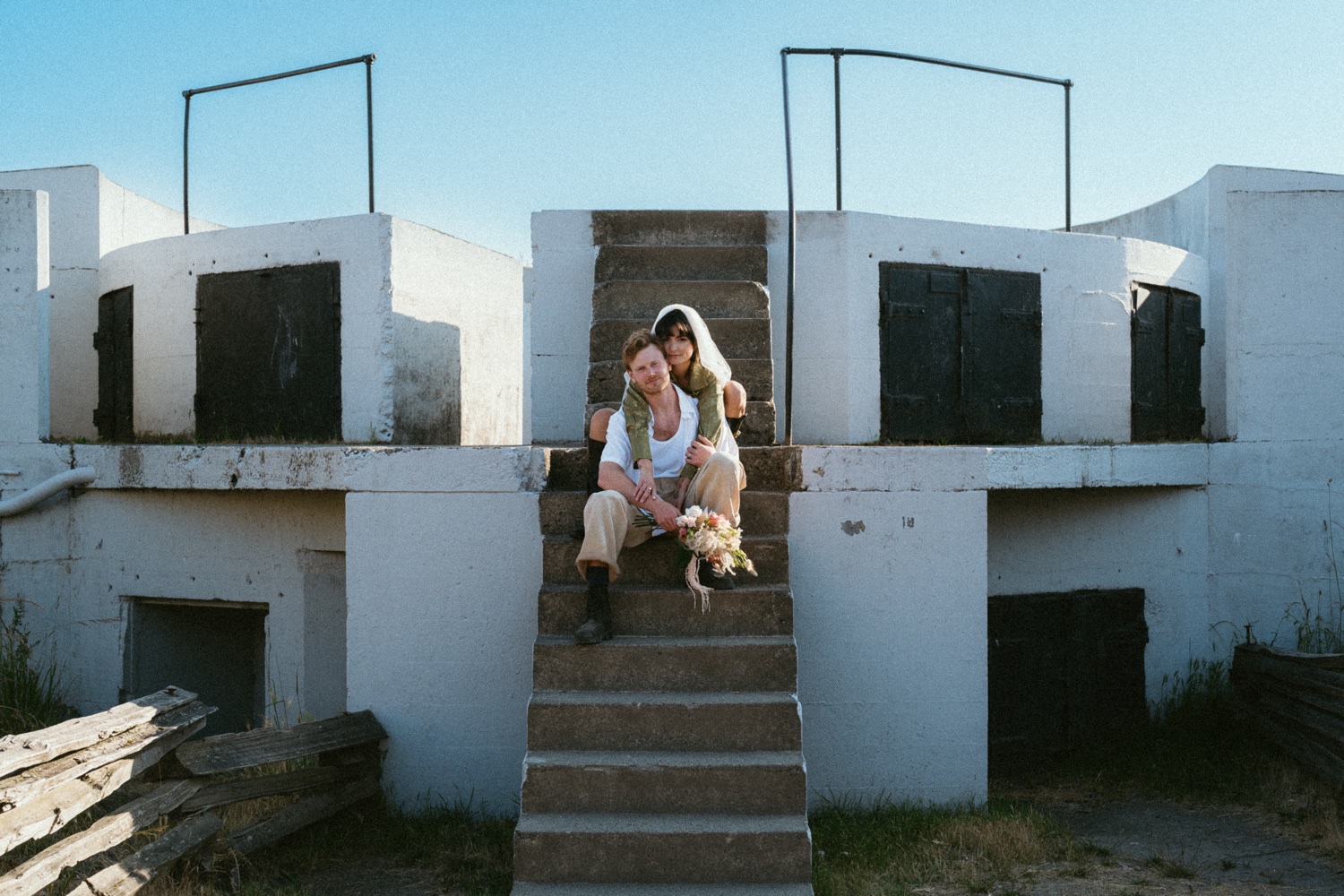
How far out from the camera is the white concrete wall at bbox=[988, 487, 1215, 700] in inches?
293

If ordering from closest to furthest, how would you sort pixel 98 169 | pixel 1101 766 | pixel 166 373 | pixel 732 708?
pixel 732 708 < pixel 1101 766 < pixel 166 373 < pixel 98 169

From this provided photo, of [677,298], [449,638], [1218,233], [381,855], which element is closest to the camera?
[381,855]

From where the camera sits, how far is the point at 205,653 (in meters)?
8.25

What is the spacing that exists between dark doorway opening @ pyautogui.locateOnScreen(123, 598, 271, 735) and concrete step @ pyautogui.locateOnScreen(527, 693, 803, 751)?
382cm

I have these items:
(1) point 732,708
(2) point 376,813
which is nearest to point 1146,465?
(1) point 732,708

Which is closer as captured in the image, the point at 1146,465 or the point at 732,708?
the point at 732,708

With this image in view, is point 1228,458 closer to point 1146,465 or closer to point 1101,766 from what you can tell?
point 1146,465

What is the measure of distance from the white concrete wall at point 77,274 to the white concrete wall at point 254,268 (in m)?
0.44

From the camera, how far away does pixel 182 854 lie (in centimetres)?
461

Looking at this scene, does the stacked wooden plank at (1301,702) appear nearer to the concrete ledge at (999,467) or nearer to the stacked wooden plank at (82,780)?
the concrete ledge at (999,467)

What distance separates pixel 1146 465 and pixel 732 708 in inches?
168

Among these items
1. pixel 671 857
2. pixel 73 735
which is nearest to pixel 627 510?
pixel 671 857

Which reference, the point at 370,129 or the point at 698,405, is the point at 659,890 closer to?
the point at 698,405

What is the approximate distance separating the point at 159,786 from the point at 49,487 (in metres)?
3.47
